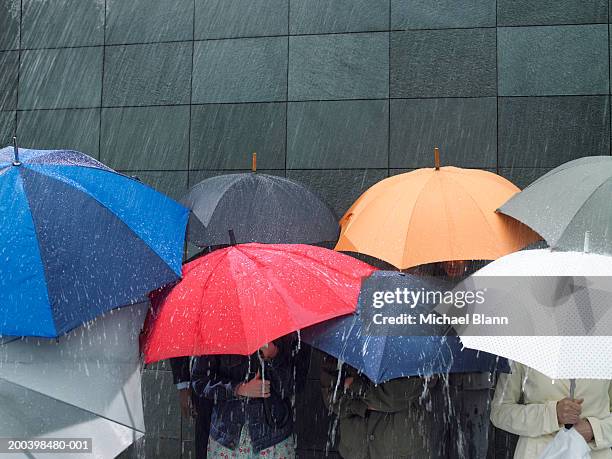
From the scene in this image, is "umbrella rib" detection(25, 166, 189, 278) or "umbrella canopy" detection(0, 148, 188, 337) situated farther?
"umbrella rib" detection(25, 166, 189, 278)

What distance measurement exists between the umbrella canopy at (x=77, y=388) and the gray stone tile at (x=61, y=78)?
4.35m

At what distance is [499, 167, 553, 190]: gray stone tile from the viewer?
24.9ft

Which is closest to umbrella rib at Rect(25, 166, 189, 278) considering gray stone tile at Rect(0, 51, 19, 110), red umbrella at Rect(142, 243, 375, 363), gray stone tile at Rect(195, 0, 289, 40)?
red umbrella at Rect(142, 243, 375, 363)

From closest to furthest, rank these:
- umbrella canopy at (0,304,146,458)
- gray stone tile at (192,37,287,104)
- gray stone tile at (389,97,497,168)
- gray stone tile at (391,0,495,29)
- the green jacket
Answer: umbrella canopy at (0,304,146,458), the green jacket, gray stone tile at (389,97,497,168), gray stone tile at (391,0,495,29), gray stone tile at (192,37,287,104)

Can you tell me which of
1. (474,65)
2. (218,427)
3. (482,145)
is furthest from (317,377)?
(474,65)

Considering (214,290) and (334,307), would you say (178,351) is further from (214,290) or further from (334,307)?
(334,307)

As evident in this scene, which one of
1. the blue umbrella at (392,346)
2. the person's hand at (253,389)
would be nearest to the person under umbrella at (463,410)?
the blue umbrella at (392,346)

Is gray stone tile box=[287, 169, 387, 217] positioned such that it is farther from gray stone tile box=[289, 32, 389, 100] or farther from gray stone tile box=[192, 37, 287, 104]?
gray stone tile box=[192, 37, 287, 104]

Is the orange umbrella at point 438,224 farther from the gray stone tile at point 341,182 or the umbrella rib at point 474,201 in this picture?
the gray stone tile at point 341,182

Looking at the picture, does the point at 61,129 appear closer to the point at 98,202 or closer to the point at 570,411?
the point at 98,202

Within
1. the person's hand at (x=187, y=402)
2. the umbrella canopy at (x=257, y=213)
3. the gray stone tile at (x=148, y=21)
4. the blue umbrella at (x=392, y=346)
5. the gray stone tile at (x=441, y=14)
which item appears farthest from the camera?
the gray stone tile at (x=148, y=21)

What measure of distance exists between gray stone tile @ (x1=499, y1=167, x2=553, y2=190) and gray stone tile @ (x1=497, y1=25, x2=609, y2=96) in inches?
28.8

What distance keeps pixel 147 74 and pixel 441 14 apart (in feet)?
10.2

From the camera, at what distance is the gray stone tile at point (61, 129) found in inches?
334
